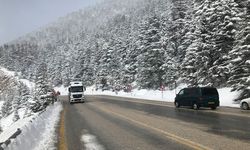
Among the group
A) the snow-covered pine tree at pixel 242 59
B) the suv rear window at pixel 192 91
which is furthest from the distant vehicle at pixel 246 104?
the suv rear window at pixel 192 91

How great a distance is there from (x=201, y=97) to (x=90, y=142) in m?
16.2

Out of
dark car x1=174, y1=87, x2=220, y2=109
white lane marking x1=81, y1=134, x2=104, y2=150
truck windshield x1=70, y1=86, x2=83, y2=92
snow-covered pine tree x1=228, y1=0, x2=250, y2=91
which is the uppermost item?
snow-covered pine tree x1=228, y1=0, x2=250, y2=91

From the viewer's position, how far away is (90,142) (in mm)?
12914

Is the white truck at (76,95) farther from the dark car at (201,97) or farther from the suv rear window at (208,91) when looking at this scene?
the suv rear window at (208,91)

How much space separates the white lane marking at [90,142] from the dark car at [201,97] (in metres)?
14.5

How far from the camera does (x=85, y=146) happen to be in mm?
12078

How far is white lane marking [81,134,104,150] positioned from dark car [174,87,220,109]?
47.7ft

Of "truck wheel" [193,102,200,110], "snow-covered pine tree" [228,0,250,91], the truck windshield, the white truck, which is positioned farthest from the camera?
the truck windshield

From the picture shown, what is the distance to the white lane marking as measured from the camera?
38.5ft

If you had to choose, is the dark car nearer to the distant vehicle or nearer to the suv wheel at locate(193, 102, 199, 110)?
the suv wheel at locate(193, 102, 199, 110)

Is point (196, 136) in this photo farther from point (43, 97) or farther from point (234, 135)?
point (43, 97)

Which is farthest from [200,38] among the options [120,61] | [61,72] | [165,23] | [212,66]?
[61,72]

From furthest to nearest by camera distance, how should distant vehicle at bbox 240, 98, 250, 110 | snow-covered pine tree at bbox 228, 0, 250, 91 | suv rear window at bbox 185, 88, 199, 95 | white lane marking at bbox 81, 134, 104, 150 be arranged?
snow-covered pine tree at bbox 228, 0, 250, 91
suv rear window at bbox 185, 88, 199, 95
distant vehicle at bbox 240, 98, 250, 110
white lane marking at bbox 81, 134, 104, 150

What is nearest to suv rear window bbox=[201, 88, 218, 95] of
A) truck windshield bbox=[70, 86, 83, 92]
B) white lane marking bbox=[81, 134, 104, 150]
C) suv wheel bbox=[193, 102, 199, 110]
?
suv wheel bbox=[193, 102, 199, 110]
